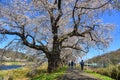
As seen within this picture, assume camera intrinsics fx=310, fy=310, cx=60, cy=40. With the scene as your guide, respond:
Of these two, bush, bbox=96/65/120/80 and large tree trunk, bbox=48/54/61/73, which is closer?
large tree trunk, bbox=48/54/61/73

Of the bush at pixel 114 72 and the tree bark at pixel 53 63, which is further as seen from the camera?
the bush at pixel 114 72

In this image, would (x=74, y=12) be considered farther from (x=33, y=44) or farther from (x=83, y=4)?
(x=33, y=44)

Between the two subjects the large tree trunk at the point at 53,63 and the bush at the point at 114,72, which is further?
the bush at the point at 114,72

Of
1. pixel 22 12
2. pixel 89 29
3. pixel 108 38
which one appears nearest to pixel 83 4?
pixel 89 29

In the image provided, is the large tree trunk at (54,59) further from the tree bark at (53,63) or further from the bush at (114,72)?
the bush at (114,72)

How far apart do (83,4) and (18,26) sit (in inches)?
264

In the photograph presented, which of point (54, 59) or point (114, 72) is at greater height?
point (54, 59)

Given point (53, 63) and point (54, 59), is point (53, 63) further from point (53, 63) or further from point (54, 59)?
point (54, 59)

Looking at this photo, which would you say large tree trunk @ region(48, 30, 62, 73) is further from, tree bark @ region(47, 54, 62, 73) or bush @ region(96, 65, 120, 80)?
bush @ region(96, 65, 120, 80)

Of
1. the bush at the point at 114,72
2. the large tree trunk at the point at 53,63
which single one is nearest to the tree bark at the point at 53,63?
the large tree trunk at the point at 53,63

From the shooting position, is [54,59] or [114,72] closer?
[54,59]

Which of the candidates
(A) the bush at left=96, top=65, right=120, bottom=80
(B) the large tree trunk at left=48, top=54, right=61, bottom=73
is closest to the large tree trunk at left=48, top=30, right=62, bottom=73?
(B) the large tree trunk at left=48, top=54, right=61, bottom=73

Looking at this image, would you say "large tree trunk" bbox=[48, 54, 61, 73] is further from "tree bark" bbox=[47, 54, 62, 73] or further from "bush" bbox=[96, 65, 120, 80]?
"bush" bbox=[96, 65, 120, 80]

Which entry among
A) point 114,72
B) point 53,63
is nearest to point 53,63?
point 53,63
